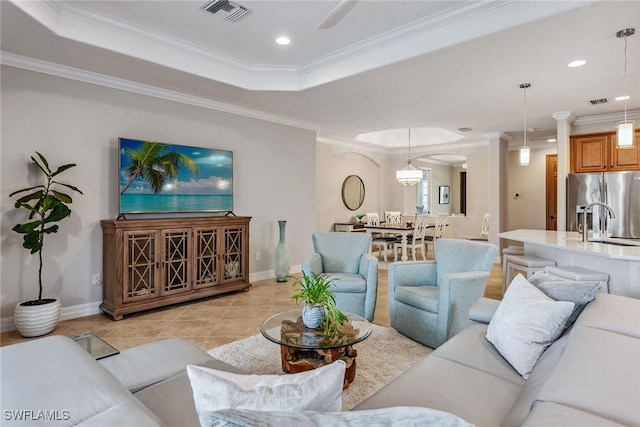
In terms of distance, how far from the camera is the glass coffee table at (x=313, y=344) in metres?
2.08

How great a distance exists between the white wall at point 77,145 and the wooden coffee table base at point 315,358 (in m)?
2.77

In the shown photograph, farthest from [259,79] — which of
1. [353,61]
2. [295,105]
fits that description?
[353,61]

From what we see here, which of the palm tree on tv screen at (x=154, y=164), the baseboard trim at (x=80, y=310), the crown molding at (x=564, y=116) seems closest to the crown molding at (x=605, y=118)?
the crown molding at (x=564, y=116)

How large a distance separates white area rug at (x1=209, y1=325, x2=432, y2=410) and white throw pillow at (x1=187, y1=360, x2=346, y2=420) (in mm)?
1458

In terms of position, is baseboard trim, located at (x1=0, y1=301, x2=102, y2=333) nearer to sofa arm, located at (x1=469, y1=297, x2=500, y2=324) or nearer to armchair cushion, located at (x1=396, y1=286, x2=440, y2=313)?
armchair cushion, located at (x1=396, y1=286, x2=440, y2=313)

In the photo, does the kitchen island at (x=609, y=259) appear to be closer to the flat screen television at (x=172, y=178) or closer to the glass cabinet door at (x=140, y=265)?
the flat screen television at (x=172, y=178)

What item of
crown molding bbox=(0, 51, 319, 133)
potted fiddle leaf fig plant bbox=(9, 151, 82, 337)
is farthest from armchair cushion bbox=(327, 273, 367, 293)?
crown molding bbox=(0, 51, 319, 133)

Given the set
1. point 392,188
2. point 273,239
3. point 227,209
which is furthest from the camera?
point 392,188

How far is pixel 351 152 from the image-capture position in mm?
8398

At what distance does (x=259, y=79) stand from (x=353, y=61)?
1203 millimetres

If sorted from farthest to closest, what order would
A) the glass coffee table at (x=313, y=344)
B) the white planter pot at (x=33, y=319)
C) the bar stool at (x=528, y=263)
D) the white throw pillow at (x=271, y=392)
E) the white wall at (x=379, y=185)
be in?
1. the white wall at (x=379, y=185)
2. the bar stool at (x=528, y=263)
3. the white planter pot at (x=33, y=319)
4. the glass coffee table at (x=313, y=344)
5. the white throw pillow at (x=271, y=392)

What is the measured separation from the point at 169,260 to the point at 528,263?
3.91 m

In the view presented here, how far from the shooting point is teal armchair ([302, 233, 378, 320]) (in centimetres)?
342

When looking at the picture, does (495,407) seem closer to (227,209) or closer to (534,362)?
(534,362)
